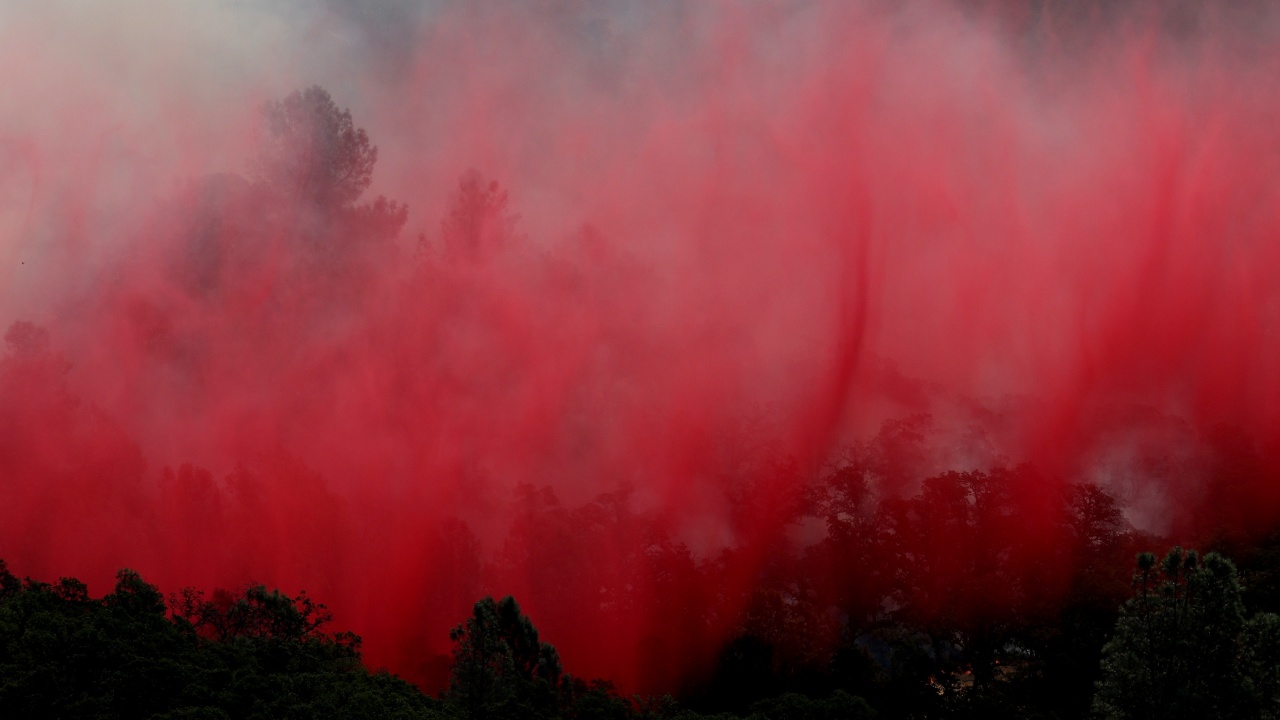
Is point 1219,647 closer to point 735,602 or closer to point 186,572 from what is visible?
point 735,602

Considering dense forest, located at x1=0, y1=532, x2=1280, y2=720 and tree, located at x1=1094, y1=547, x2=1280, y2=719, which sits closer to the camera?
tree, located at x1=1094, y1=547, x2=1280, y2=719

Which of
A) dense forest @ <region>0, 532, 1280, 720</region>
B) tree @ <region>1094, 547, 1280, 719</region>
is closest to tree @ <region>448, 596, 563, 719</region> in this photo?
dense forest @ <region>0, 532, 1280, 720</region>

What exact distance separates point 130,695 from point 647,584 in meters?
38.4

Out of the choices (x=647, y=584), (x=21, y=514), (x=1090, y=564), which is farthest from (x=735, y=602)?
(x=21, y=514)

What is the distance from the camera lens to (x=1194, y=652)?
87.9ft

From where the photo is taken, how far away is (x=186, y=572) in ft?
230

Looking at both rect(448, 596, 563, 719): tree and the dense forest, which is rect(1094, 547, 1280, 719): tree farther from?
rect(448, 596, 563, 719): tree

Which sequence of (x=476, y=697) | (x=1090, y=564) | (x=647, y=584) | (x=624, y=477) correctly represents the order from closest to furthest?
(x=476, y=697) < (x=1090, y=564) < (x=647, y=584) < (x=624, y=477)

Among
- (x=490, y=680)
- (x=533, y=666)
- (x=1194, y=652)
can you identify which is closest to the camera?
(x=1194, y=652)

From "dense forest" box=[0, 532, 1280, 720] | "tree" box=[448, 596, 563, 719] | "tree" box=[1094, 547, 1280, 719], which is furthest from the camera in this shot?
"tree" box=[448, 596, 563, 719]

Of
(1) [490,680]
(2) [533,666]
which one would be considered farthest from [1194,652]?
(2) [533,666]

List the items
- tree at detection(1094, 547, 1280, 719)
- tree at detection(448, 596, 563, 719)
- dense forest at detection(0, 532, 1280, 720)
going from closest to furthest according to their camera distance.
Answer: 1. tree at detection(1094, 547, 1280, 719)
2. dense forest at detection(0, 532, 1280, 720)
3. tree at detection(448, 596, 563, 719)

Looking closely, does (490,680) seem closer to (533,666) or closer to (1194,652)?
(533,666)

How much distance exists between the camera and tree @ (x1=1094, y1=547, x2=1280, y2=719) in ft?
85.0
